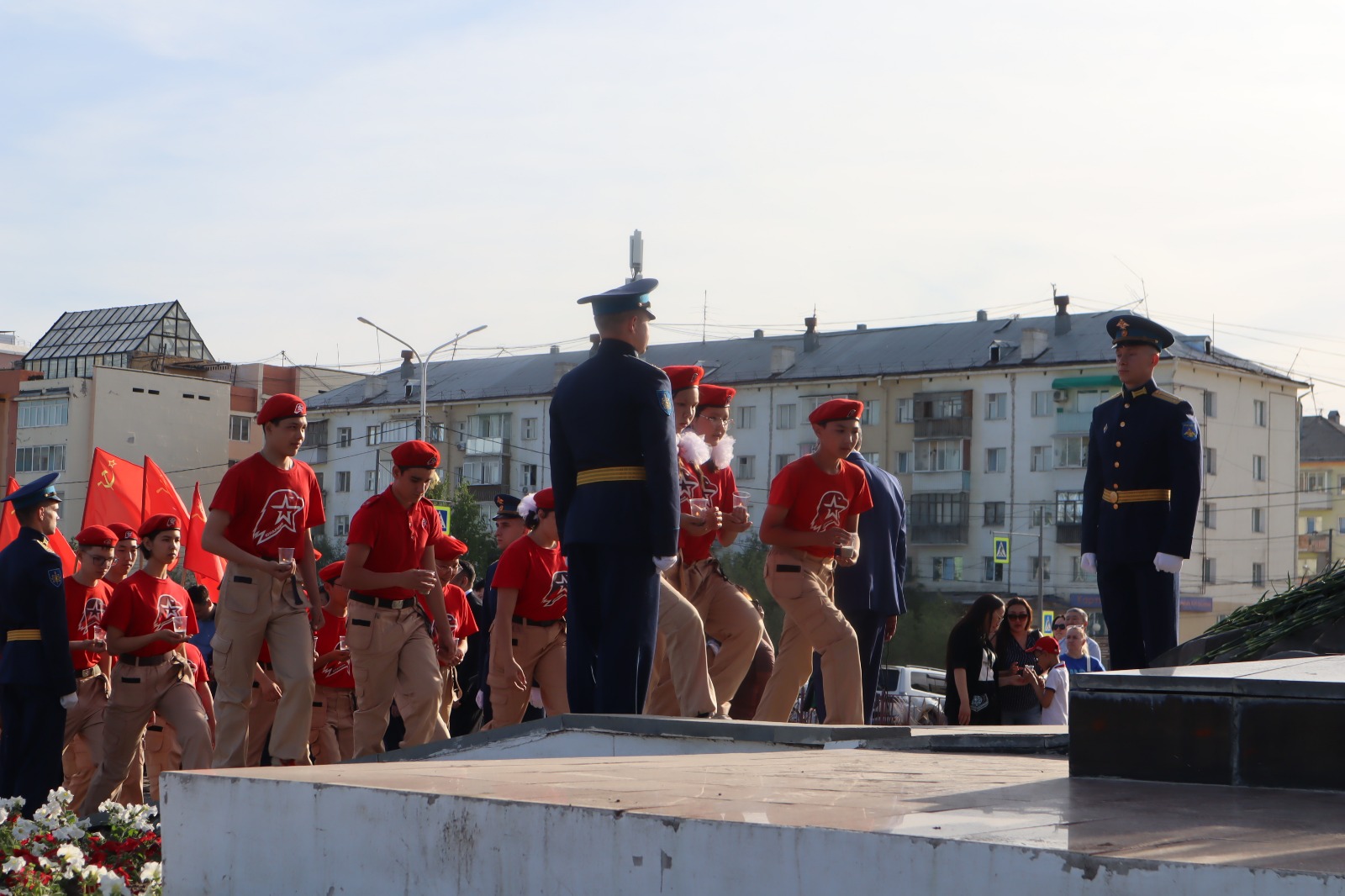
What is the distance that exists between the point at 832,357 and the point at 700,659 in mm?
74137

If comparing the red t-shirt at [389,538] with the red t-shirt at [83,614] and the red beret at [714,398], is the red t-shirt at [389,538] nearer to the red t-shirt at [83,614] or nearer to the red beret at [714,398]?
the red beret at [714,398]

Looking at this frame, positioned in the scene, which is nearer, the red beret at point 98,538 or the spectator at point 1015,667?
the red beret at point 98,538

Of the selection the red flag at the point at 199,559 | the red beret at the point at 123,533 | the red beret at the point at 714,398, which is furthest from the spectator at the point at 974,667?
the red flag at the point at 199,559

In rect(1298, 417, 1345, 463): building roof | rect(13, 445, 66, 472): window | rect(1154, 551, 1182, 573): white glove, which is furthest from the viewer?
rect(1298, 417, 1345, 463): building roof

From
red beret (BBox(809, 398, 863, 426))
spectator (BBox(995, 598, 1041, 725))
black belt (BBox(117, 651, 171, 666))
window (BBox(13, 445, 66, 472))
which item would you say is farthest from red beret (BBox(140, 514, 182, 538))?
window (BBox(13, 445, 66, 472))

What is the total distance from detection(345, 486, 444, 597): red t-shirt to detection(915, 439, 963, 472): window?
2712 inches

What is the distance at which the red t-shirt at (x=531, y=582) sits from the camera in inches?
392

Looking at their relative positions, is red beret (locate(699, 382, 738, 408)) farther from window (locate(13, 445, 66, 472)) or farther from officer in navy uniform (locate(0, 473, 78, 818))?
window (locate(13, 445, 66, 472))

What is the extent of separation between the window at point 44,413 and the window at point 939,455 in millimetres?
47094

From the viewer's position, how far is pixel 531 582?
393 inches

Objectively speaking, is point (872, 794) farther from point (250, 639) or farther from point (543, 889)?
point (250, 639)

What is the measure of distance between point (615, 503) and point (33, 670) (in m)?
4.17

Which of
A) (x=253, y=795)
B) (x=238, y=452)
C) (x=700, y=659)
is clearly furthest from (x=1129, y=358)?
(x=238, y=452)

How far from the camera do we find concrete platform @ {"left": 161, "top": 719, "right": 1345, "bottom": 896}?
2.78 meters
